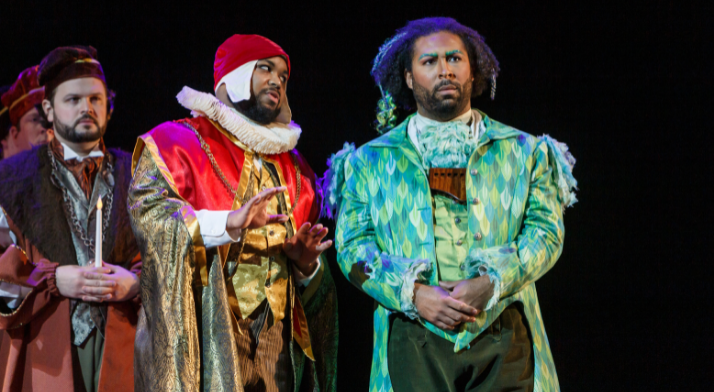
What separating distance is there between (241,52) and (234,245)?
2.66 ft

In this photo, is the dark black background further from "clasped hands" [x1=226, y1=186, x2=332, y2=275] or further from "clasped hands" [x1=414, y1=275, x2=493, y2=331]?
"clasped hands" [x1=414, y1=275, x2=493, y2=331]

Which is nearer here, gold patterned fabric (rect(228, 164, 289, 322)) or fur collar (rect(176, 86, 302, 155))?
gold patterned fabric (rect(228, 164, 289, 322))

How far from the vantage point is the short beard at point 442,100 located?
2.61 meters

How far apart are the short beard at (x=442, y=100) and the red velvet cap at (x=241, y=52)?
0.66 metres

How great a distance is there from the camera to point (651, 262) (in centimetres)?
336

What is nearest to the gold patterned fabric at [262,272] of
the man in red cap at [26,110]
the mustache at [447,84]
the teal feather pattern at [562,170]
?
the mustache at [447,84]

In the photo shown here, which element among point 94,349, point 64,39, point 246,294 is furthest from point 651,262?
point 64,39

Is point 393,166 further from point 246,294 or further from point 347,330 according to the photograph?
point 347,330

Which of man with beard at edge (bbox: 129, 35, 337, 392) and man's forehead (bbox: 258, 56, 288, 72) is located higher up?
man's forehead (bbox: 258, 56, 288, 72)

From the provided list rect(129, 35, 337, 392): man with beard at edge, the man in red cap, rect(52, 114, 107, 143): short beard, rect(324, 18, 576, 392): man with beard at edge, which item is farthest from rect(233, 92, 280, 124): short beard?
the man in red cap

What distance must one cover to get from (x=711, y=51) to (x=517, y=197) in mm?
1658

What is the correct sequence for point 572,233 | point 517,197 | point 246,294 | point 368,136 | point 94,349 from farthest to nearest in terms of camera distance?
point 368,136
point 572,233
point 94,349
point 246,294
point 517,197

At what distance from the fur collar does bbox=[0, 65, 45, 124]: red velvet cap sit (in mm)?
1375

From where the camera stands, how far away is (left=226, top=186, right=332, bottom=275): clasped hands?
2.47 meters
